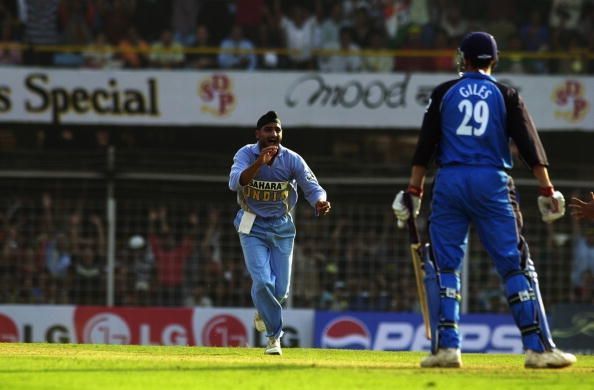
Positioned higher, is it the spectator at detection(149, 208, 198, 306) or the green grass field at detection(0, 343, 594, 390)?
the spectator at detection(149, 208, 198, 306)

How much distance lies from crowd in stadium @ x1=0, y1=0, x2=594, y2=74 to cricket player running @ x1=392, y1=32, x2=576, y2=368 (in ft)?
50.0

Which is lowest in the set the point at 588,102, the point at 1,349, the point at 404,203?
the point at 1,349

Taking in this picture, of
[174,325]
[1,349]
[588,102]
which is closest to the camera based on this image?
[1,349]

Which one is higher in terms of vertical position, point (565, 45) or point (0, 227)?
point (565, 45)

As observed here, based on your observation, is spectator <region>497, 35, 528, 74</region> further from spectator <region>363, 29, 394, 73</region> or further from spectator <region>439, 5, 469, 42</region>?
spectator <region>363, 29, 394, 73</region>

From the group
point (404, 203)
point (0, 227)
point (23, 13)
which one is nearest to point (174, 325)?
point (0, 227)

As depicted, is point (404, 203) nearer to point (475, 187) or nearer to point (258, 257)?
point (475, 187)

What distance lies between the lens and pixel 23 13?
2669 cm

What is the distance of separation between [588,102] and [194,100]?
6428 mm

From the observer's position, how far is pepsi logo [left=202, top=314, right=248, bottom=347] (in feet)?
72.0

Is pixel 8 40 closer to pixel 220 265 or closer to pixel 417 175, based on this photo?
pixel 220 265

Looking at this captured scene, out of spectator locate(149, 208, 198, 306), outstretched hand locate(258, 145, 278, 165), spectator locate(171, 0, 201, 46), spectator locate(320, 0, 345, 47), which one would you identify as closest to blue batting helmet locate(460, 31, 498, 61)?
outstretched hand locate(258, 145, 278, 165)

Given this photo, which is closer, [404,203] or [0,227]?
[404,203]

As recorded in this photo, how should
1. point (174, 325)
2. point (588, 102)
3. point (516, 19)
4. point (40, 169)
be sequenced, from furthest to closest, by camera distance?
point (516, 19) → point (588, 102) → point (40, 169) → point (174, 325)
